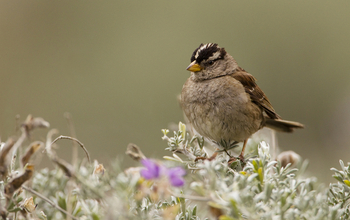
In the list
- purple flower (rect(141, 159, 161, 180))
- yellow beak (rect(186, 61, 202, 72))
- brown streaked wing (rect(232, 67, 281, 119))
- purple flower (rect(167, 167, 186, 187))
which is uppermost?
yellow beak (rect(186, 61, 202, 72))

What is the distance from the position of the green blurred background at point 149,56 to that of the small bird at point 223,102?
247cm

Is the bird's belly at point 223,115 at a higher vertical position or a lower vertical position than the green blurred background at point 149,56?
lower

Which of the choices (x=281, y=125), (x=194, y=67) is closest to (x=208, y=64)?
(x=194, y=67)

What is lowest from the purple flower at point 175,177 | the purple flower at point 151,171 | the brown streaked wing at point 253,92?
the purple flower at point 175,177

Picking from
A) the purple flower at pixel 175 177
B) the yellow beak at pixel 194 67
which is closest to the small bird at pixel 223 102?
the yellow beak at pixel 194 67

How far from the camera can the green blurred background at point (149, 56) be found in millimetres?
7312

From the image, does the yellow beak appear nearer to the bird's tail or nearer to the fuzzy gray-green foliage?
the bird's tail

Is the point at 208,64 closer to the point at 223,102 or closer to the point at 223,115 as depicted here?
the point at 223,102

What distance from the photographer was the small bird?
3.57 m

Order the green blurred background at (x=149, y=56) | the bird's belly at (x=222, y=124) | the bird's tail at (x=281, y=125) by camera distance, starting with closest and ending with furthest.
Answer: the bird's belly at (x=222, y=124) < the bird's tail at (x=281, y=125) < the green blurred background at (x=149, y=56)

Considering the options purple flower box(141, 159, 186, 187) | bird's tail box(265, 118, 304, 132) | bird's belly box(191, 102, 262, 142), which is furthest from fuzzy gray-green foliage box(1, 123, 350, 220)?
bird's tail box(265, 118, 304, 132)

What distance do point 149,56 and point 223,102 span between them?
5240 mm

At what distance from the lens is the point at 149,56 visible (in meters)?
8.66

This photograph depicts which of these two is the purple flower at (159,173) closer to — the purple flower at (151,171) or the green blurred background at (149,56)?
the purple flower at (151,171)
